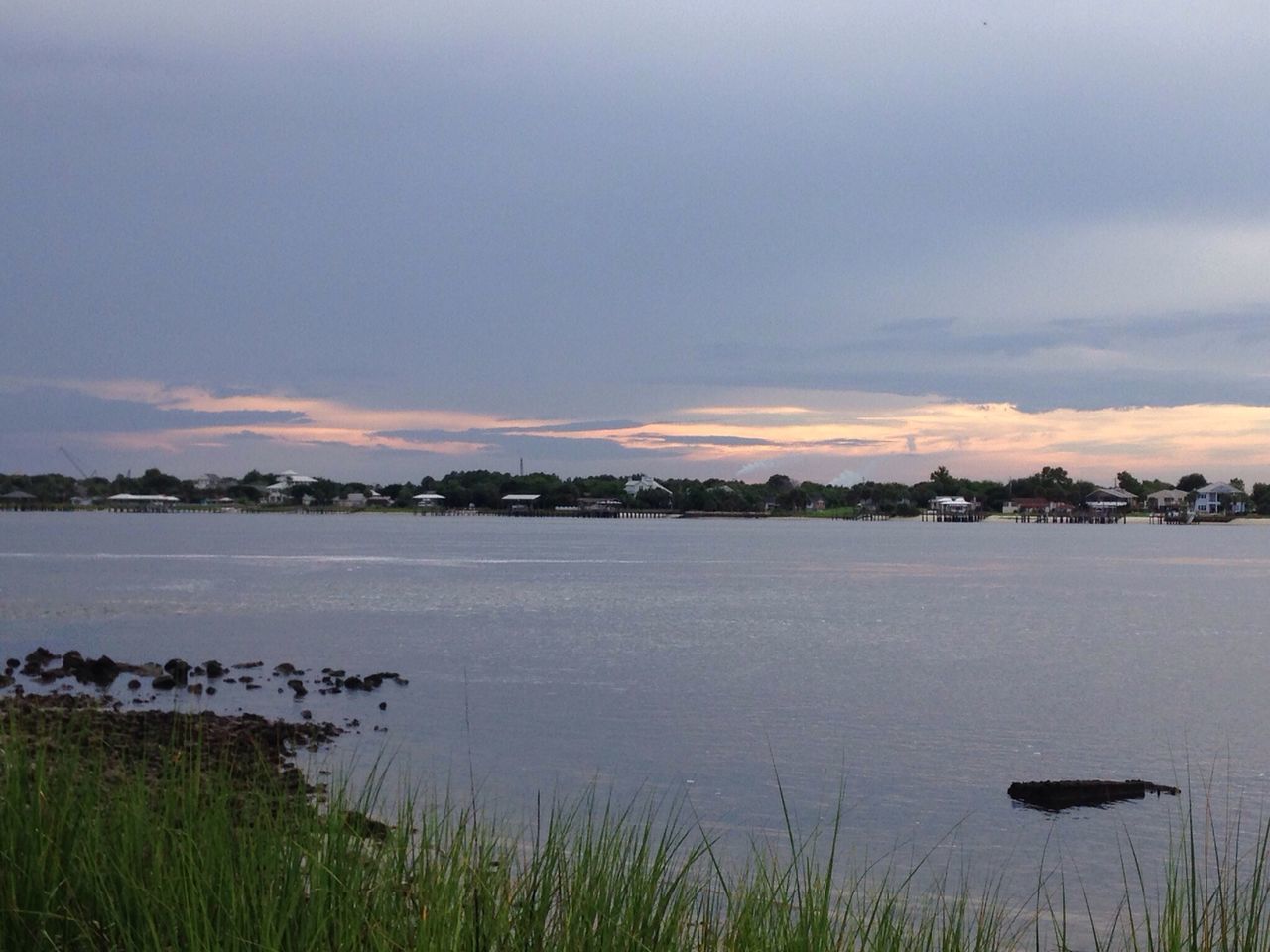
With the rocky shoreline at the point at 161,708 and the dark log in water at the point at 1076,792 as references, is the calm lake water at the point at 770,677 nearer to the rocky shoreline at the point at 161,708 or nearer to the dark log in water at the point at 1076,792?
the dark log in water at the point at 1076,792

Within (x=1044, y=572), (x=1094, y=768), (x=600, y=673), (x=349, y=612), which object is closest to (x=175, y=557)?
(x=349, y=612)

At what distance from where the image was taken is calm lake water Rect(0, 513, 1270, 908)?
66.9ft

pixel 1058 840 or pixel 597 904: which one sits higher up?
pixel 597 904

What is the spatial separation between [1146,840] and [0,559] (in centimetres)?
9856

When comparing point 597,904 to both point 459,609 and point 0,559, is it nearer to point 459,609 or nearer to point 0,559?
point 459,609

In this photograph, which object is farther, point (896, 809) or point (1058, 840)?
point (896, 809)

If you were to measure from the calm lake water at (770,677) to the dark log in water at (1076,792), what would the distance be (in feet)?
1.29

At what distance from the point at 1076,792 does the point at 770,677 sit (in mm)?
16698

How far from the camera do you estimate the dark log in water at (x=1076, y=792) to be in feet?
64.8

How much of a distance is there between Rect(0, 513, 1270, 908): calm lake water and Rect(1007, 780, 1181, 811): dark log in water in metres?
0.39

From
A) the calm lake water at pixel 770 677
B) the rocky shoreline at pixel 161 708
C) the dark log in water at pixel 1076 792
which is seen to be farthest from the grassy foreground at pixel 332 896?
the dark log in water at pixel 1076 792

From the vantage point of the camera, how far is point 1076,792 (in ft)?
65.7

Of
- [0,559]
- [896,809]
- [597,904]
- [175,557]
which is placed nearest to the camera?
[597,904]

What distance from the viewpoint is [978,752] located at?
25.2 m
